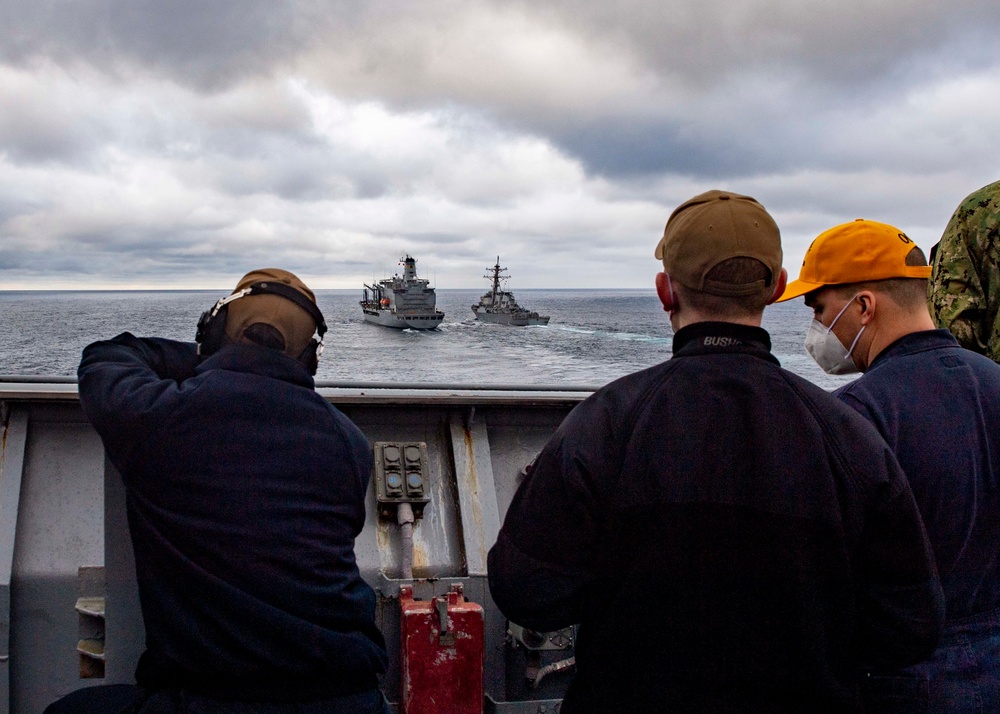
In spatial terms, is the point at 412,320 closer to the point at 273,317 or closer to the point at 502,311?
the point at 502,311

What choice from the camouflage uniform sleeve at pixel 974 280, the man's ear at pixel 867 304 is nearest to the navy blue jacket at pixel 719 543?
the man's ear at pixel 867 304

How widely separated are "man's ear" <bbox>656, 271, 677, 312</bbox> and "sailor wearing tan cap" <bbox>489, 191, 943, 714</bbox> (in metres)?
0.04

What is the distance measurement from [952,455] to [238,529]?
5.40 ft

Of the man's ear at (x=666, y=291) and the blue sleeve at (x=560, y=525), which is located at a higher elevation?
the man's ear at (x=666, y=291)

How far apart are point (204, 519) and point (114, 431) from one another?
30 centimetres

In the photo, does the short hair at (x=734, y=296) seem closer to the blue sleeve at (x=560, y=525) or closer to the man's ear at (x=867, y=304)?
the blue sleeve at (x=560, y=525)

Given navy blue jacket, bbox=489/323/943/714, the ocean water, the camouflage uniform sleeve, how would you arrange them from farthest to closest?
the ocean water → the camouflage uniform sleeve → navy blue jacket, bbox=489/323/943/714

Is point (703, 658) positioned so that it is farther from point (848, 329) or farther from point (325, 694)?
point (848, 329)

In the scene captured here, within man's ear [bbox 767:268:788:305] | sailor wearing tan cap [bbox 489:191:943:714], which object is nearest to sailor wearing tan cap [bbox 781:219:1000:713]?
sailor wearing tan cap [bbox 489:191:943:714]

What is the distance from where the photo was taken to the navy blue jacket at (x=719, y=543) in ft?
4.76

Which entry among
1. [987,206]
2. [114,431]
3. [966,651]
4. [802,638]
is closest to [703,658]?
[802,638]

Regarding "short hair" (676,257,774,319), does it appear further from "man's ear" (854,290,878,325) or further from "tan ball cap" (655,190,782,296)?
"man's ear" (854,290,878,325)

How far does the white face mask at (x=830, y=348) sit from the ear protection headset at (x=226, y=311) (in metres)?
1.41

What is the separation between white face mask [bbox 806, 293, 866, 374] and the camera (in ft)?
7.56
